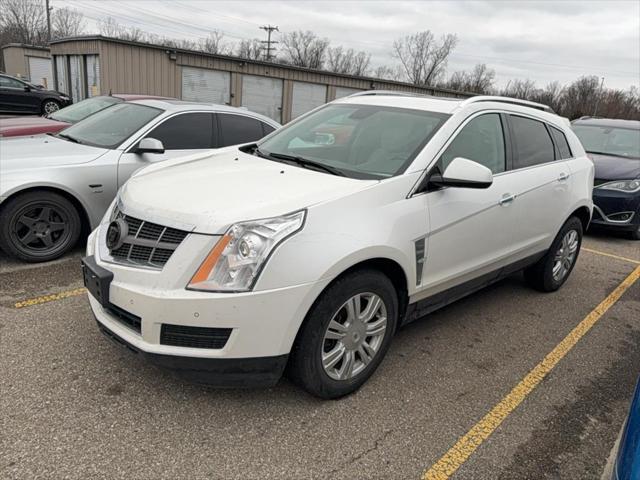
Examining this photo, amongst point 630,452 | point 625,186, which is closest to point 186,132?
point 630,452

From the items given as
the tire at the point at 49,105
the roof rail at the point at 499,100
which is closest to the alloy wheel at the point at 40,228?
the roof rail at the point at 499,100

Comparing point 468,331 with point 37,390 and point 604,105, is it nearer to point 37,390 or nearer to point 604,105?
point 37,390

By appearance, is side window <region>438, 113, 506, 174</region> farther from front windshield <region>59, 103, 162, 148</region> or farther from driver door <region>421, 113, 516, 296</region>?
front windshield <region>59, 103, 162, 148</region>

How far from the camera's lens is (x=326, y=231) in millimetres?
2521

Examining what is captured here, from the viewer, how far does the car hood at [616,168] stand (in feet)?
24.5

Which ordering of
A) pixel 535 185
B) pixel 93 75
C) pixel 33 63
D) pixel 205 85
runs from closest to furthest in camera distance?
pixel 535 185 < pixel 93 75 < pixel 205 85 < pixel 33 63

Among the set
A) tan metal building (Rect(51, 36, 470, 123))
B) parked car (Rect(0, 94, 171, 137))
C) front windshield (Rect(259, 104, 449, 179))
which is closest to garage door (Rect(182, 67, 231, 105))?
tan metal building (Rect(51, 36, 470, 123))

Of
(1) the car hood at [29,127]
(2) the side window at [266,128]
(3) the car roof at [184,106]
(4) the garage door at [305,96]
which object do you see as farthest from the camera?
(4) the garage door at [305,96]

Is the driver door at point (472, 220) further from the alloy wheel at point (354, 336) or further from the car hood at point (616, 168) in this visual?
the car hood at point (616, 168)

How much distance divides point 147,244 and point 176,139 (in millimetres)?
3166

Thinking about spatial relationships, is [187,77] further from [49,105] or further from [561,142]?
[561,142]

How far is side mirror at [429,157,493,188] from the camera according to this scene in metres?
3.02

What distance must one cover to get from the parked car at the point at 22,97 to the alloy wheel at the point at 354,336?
18450mm

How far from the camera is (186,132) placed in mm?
5504
